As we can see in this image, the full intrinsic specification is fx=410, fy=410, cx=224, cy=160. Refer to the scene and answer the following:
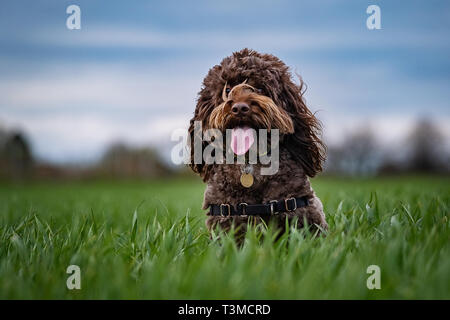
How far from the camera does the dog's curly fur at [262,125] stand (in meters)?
3.28

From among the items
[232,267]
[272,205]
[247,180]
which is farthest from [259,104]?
[232,267]

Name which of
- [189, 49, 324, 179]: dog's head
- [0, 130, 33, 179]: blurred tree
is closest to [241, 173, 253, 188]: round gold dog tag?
[189, 49, 324, 179]: dog's head

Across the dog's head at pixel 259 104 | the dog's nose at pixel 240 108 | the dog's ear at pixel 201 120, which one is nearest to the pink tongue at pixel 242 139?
the dog's head at pixel 259 104

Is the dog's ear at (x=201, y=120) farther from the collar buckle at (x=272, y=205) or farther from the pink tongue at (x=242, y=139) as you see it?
the collar buckle at (x=272, y=205)

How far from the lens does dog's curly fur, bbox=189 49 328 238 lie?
328 centimetres

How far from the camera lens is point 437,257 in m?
2.69

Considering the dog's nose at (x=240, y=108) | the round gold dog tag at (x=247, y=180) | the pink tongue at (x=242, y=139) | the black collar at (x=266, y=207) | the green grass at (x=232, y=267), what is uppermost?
the dog's nose at (x=240, y=108)

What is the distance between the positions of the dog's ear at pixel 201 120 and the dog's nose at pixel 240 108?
449 millimetres

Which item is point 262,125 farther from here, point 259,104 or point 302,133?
point 302,133
